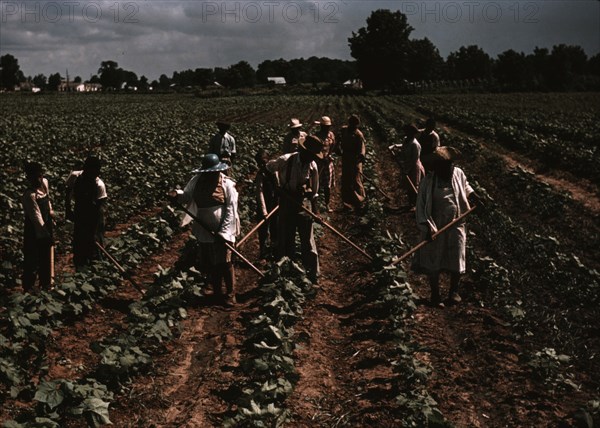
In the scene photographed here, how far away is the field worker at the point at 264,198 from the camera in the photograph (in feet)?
24.8

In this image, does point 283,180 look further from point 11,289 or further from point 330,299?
point 11,289

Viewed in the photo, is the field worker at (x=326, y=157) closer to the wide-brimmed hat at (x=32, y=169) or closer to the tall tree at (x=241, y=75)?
the wide-brimmed hat at (x=32, y=169)

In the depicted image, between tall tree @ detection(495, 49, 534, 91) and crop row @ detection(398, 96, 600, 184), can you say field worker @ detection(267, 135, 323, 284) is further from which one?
tall tree @ detection(495, 49, 534, 91)

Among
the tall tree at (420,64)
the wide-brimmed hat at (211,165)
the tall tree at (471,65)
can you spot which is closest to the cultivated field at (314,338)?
the wide-brimmed hat at (211,165)

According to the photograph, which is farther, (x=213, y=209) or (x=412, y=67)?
(x=412, y=67)

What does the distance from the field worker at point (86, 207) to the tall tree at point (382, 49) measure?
7948cm

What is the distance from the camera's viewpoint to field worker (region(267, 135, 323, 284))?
22.3 ft

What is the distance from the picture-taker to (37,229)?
21.6 feet

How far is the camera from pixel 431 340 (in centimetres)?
591

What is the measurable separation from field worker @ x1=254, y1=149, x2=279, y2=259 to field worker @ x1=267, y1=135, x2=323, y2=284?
1.43 feet

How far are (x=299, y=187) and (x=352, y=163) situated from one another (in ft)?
14.0

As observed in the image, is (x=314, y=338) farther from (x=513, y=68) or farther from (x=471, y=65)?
(x=471, y=65)

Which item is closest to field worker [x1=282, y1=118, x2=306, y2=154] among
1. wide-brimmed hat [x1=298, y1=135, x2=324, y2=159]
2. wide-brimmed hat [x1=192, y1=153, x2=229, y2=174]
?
wide-brimmed hat [x1=298, y1=135, x2=324, y2=159]

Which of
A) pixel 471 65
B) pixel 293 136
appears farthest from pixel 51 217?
pixel 471 65
